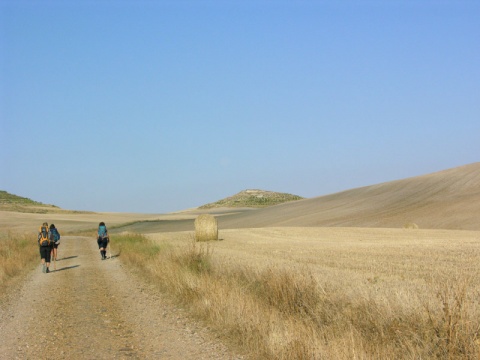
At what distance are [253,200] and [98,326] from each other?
17206cm

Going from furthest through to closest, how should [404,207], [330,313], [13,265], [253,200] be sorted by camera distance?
[253,200] → [404,207] → [13,265] → [330,313]

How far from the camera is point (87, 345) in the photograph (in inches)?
324

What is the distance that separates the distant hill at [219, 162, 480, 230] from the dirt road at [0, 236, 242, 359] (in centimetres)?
3716

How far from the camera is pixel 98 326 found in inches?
374

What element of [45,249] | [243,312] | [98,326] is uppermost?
[45,249]

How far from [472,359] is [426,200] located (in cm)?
6009

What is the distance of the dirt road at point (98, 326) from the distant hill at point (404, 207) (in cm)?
3716

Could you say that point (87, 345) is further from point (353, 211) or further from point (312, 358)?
point (353, 211)

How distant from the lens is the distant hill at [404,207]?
52094mm

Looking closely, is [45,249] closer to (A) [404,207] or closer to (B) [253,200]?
(A) [404,207]

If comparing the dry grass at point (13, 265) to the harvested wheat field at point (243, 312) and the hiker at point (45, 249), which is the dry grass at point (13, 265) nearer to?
the harvested wheat field at point (243, 312)

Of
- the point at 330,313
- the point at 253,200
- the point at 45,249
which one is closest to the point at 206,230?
the point at 45,249

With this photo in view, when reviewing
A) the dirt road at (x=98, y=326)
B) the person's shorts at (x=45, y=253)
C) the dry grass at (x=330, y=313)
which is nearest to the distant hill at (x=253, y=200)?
the person's shorts at (x=45, y=253)

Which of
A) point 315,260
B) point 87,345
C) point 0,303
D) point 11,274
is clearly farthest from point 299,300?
point 11,274
